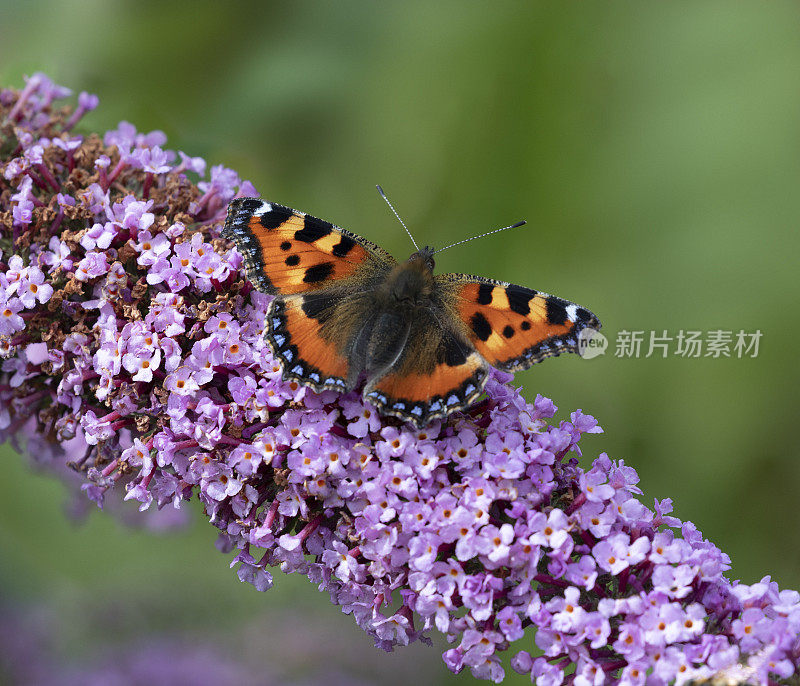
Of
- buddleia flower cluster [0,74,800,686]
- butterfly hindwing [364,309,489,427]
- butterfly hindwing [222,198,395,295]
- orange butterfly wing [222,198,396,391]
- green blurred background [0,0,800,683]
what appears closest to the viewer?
buddleia flower cluster [0,74,800,686]

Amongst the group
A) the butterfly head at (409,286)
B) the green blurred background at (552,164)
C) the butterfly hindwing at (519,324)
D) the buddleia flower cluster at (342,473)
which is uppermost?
the green blurred background at (552,164)

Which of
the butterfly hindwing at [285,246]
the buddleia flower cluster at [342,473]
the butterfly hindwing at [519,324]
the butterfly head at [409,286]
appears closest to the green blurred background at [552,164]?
the buddleia flower cluster at [342,473]

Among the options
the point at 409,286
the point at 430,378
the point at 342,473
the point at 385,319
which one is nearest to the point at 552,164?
the point at 409,286

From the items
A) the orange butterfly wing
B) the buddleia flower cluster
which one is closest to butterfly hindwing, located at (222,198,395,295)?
the orange butterfly wing

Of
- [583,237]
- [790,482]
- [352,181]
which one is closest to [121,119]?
[352,181]

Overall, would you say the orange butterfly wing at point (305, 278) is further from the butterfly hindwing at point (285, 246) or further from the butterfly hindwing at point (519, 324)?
the butterfly hindwing at point (519, 324)

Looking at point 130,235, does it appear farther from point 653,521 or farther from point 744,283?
point 744,283

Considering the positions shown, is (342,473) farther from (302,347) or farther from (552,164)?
(552,164)

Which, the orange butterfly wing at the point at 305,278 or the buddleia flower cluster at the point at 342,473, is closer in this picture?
the buddleia flower cluster at the point at 342,473

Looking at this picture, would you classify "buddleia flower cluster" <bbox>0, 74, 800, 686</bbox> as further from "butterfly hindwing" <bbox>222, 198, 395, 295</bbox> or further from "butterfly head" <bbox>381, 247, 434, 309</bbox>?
"butterfly head" <bbox>381, 247, 434, 309</bbox>
